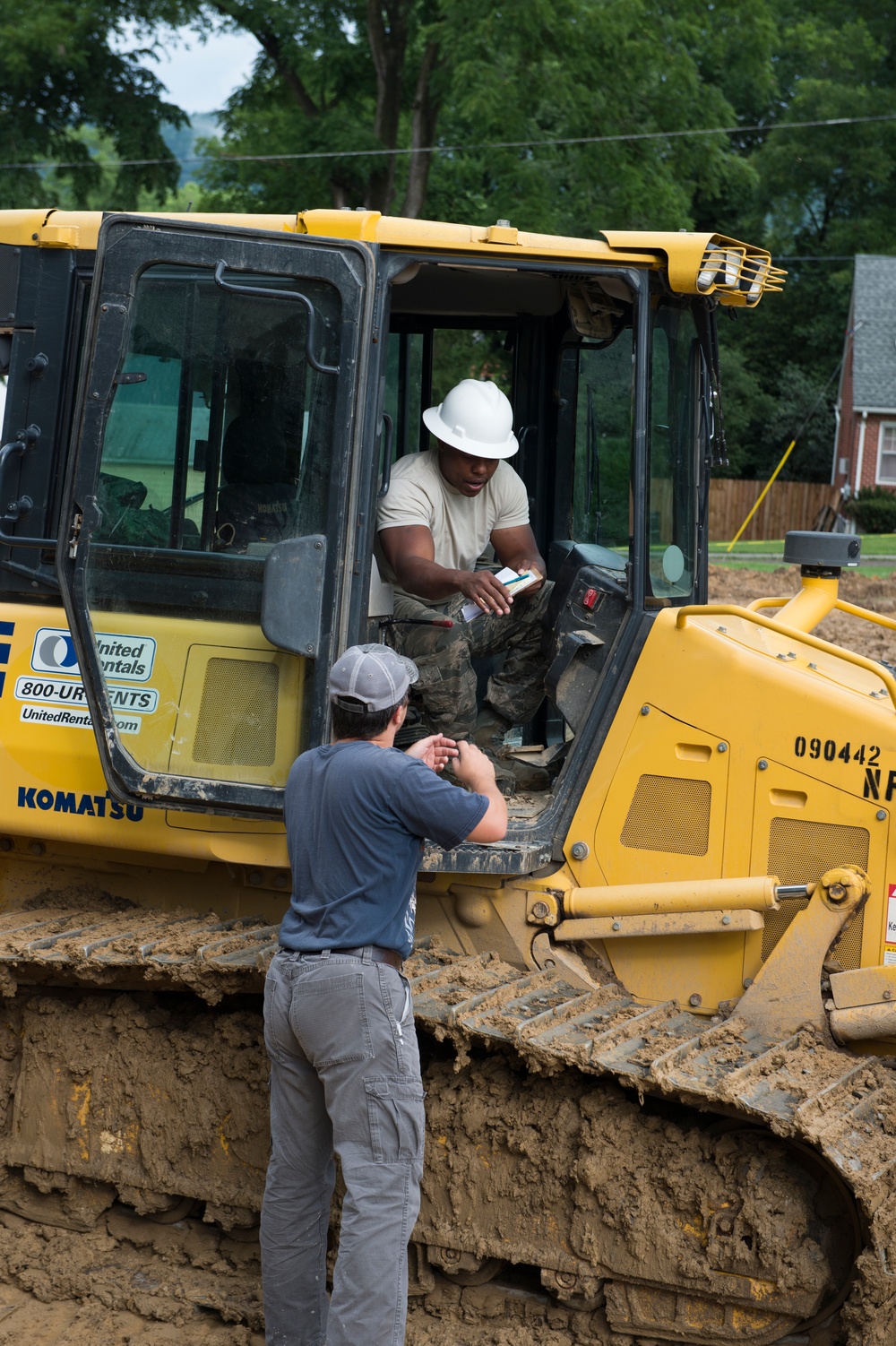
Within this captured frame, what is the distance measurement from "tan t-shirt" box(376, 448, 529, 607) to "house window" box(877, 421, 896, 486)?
30.9m

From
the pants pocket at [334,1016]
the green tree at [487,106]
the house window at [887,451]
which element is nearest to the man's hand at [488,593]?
the pants pocket at [334,1016]

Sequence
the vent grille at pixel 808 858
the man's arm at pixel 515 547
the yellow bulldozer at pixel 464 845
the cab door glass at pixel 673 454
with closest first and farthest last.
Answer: the yellow bulldozer at pixel 464 845 → the vent grille at pixel 808 858 → the cab door glass at pixel 673 454 → the man's arm at pixel 515 547

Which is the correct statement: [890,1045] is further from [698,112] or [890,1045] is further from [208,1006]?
[698,112]

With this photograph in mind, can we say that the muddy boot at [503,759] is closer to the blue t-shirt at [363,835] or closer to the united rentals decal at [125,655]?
the blue t-shirt at [363,835]

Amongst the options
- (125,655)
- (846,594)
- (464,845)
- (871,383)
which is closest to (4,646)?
(125,655)

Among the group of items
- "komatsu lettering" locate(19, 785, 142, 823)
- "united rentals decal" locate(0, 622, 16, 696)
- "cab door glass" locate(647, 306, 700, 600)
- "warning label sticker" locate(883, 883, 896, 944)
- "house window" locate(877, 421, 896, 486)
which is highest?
"house window" locate(877, 421, 896, 486)

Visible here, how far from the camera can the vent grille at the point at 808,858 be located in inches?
148

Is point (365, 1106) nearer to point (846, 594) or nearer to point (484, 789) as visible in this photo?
point (484, 789)

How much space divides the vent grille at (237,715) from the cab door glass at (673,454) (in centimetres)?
117

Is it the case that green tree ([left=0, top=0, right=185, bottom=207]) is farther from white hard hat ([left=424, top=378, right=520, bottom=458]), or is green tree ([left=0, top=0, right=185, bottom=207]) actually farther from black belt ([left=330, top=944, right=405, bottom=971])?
black belt ([left=330, top=944, right=405, bottom=971])

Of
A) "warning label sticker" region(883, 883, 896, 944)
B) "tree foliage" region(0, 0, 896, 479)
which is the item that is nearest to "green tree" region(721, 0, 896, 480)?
"tree foliage" region(0, 0, 896, 479)

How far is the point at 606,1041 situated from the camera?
3.58 metres

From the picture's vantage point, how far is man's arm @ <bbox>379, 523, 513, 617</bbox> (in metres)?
3.96

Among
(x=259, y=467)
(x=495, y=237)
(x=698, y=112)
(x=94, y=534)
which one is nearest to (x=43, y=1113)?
(x=94, y=534)
